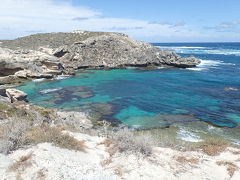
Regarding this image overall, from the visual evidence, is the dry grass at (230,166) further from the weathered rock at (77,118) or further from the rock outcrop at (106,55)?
the rock outcrop at (106,55)

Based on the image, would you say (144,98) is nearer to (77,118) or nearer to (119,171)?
(77,118)

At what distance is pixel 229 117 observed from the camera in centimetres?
2620

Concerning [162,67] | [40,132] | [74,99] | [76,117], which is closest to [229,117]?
[76,117]

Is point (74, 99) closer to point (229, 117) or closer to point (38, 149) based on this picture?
point (229, 117)

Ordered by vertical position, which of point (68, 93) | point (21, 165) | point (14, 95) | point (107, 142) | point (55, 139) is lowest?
point (68, 93)

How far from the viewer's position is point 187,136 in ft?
69.3

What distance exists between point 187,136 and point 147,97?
14600 millimetres

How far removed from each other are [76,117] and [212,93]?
76.2ft

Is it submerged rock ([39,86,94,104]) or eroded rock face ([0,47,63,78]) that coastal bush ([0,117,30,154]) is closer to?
submerged rock ([39,86,94,104])

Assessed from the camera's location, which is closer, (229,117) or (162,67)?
(229,117)

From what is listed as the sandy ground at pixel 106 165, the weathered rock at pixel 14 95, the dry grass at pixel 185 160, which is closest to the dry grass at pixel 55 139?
the sandy ground at pixel 106 165

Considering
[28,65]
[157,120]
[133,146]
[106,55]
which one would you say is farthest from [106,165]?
[106,55]

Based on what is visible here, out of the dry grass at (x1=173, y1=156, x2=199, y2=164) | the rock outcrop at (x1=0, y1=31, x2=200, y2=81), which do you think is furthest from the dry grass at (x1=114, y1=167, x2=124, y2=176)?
the rock outcrop at (x1=0, y1=31, x2=200, y2=81)

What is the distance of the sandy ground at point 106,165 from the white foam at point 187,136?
9530 millimetres
